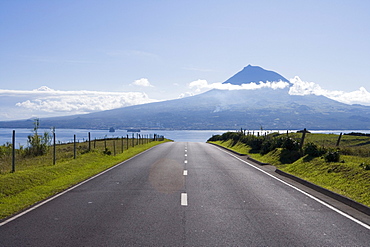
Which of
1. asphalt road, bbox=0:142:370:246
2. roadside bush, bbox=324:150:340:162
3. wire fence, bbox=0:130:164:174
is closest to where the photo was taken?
asphalt road, bbox=0:142:370:246

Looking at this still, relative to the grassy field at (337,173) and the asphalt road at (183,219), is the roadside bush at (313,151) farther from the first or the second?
the asphalt road at (183,219)

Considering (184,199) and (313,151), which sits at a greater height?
(313,151)

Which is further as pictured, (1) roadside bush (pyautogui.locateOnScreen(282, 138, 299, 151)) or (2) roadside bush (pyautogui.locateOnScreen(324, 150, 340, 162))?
(1) roadside bush (pyautogui.locateOnScreen(282, 138, 299, 151))

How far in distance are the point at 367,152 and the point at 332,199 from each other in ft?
41.6

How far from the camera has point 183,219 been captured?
8.14 m

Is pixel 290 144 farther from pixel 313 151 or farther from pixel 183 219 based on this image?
pixel 183 219

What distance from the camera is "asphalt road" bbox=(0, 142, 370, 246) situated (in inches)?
260

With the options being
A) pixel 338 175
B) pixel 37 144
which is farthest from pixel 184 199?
pixel 37 144

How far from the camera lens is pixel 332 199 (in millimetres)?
11227

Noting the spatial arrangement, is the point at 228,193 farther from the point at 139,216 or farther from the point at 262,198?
the point at 139,216

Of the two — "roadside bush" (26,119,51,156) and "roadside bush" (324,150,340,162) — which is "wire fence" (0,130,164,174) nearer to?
"roadside bush" (26,119,51,156)

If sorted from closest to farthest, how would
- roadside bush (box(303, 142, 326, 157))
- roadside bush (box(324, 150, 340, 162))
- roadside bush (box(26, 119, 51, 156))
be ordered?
roadside bush (box(324, 150, 340, 162)) → roadside bush (box(303, 142, 326, 157)) → roadside bush (box(26, 119, 51, 156))

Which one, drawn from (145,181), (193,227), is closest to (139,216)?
(193,227)

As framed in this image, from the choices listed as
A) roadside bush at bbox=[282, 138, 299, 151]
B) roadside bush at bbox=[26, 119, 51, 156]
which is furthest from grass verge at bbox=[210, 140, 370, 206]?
roadside bush at bbox=[26, 119, 51, 156]
